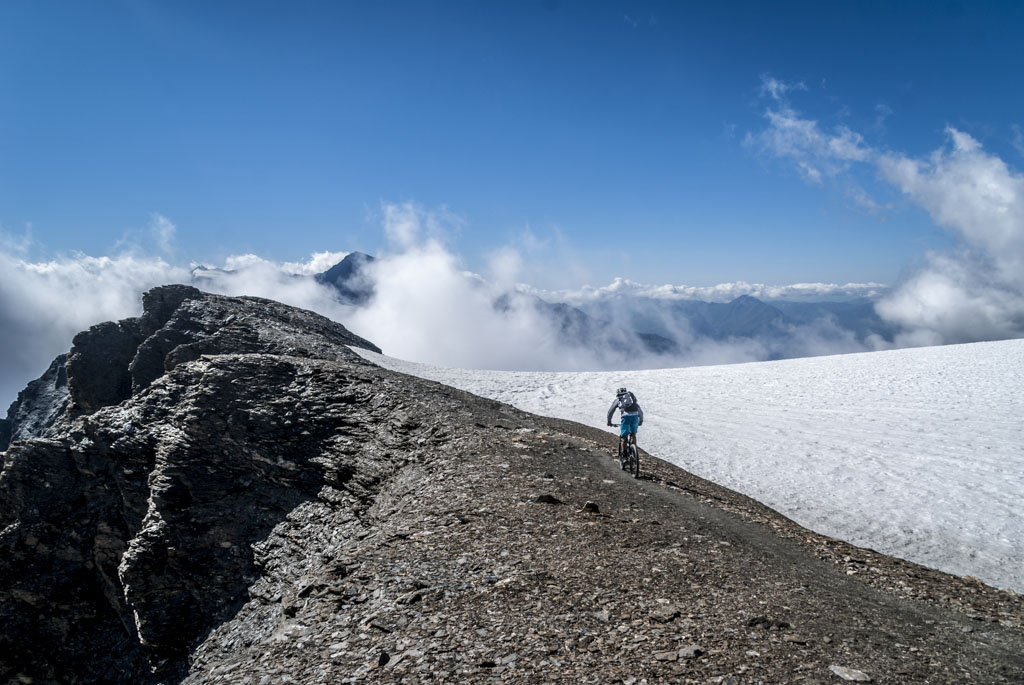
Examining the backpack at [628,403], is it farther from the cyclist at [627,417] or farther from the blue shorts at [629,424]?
the blue shorts at [629,424]

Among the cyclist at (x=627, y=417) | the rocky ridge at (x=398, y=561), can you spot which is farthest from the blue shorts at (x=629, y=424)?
the rocky ridge at (x=398, y=561)

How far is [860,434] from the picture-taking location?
85.5 feet

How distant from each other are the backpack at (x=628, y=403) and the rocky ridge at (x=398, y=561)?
6.56ft

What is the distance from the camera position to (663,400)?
34.5 metres

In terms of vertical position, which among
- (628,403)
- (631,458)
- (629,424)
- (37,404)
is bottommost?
(37,404)

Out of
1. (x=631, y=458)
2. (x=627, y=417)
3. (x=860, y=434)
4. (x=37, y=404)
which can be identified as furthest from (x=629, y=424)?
(x=37, y=404)

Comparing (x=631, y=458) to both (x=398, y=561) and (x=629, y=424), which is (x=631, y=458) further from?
(x=398, y=561)

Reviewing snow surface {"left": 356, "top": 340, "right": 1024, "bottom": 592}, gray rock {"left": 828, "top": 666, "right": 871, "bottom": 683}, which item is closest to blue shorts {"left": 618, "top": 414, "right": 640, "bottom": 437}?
snow surface {"left": 356, "top": 340, "right": 1024, "bottom": 592}

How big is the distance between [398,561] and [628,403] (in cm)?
989

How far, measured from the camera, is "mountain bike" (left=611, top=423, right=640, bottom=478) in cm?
1639

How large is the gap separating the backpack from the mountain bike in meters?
0.77

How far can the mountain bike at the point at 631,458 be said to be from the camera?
16391 millimetres

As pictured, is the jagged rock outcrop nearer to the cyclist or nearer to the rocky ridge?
the rocky ridge

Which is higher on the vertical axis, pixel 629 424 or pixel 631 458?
pixel 629 424
